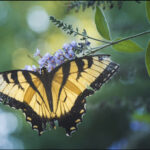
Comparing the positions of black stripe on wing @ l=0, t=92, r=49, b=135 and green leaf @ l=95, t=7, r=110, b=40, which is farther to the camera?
black stripe on wing @ l=0, t=92, r=49, b=135

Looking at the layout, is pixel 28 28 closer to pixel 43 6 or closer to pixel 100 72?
pixel 43 6

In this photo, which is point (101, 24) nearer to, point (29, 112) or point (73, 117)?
point (73, 117)

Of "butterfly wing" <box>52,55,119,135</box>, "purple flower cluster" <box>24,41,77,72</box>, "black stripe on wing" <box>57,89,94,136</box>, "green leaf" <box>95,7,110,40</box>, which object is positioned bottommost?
"black stripe on wing" <box>57,89,94,136</box>

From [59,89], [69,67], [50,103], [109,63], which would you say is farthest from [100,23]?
[50,103]

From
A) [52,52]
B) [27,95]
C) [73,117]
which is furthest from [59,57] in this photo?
[52,52]

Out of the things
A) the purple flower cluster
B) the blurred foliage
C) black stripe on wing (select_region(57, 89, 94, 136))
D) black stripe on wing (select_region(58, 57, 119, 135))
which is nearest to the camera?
black stripe on wing (select_region(58, 57, 119, 135))

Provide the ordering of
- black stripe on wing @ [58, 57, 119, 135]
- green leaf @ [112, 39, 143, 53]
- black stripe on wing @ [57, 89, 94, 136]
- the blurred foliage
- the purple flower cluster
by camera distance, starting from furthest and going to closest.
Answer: the blurred foliage, black stripe on wing @ [57, 89, 94, 136], the purple flower cluster, black stripe on wing @ [58, 57, 119, 135], green leaf @ [112, 39, 143, 53]

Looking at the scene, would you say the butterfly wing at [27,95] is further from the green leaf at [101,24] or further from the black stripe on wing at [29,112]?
the green leaf at [101,24]

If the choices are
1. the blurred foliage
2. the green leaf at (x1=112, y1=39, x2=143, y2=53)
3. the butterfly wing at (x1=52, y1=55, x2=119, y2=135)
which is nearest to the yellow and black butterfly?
the butterfly wing at (x1=52, y1=55, x2=119, y2=135)

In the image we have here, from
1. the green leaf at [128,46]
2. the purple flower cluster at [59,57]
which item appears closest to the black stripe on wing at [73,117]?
the purple flower cluster at [59,57]

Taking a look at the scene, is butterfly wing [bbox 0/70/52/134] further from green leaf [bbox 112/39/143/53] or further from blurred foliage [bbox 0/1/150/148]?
blurred foliage [bbox 0/1/150/148]
